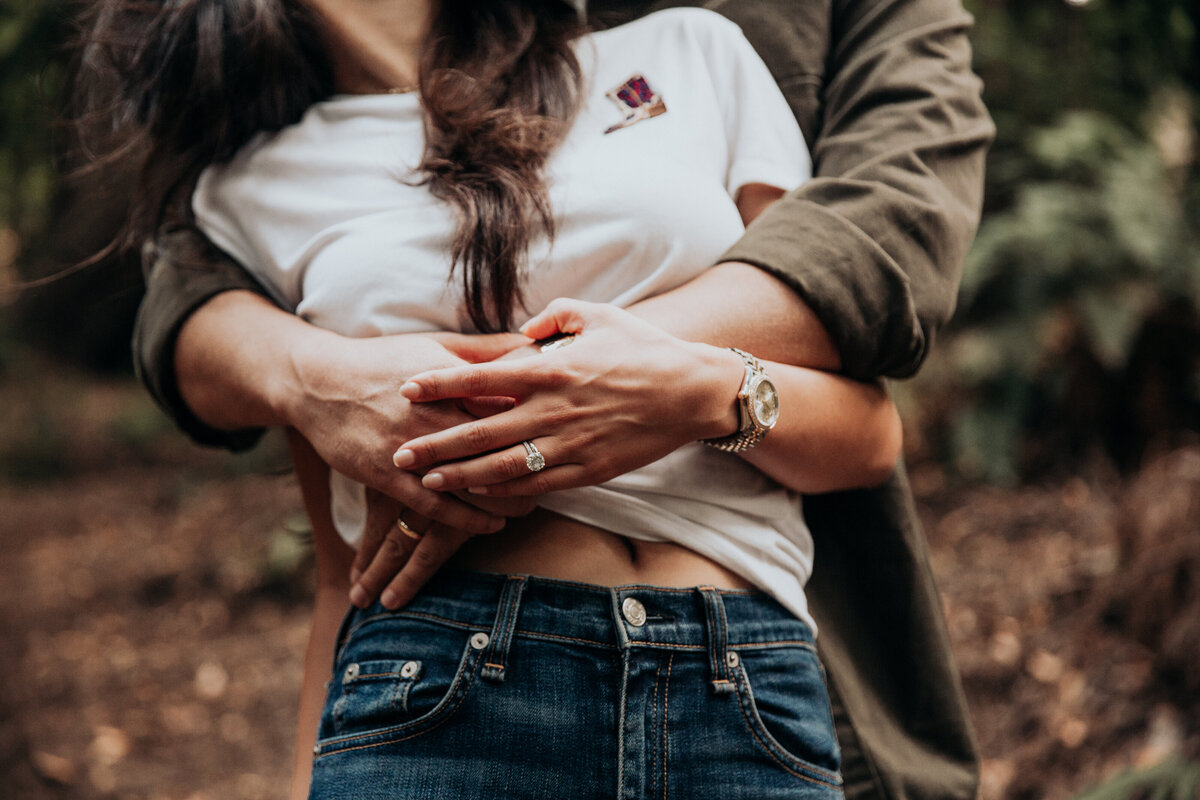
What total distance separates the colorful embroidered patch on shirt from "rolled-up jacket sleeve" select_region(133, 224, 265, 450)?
592 mm

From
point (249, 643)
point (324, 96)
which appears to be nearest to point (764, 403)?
point (324, 96)

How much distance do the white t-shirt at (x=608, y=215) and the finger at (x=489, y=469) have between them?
0.13 m

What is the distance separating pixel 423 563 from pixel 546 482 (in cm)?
20

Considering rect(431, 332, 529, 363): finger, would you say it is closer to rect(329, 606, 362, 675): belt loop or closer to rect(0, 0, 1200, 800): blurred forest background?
rect(329, 606, 362, 675): belt loop

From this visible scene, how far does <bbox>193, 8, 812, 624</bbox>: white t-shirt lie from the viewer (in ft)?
3.78

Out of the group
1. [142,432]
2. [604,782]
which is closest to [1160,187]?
[604,782]

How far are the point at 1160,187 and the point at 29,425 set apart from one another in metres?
7.42

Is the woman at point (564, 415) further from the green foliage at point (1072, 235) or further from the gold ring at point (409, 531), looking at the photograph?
the green foliage at point (1072, 235)

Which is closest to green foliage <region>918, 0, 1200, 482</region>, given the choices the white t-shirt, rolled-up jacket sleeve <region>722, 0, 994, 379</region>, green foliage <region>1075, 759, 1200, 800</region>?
green foliage <region>1075, 759, 1200, 800</region>

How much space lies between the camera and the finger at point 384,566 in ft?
3.78

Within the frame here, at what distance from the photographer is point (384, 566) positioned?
45.9 inches

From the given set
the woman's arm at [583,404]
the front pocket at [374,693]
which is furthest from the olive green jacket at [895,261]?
the front pocket at [374,693]

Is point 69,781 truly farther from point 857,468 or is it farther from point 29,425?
point 29,425

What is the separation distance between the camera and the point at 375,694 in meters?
1.06
